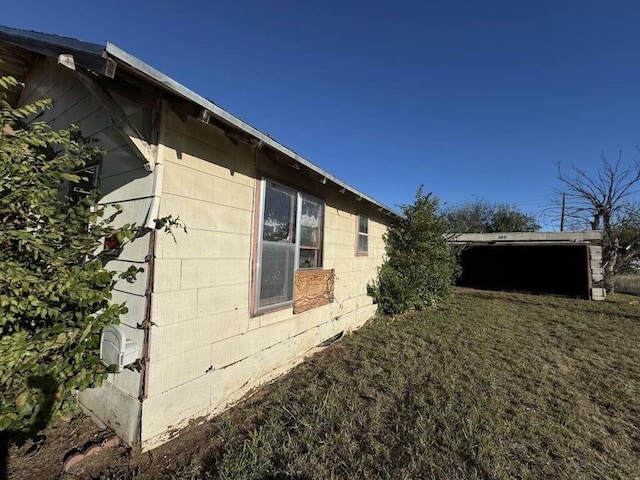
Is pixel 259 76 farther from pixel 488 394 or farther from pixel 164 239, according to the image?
pixel 488 394

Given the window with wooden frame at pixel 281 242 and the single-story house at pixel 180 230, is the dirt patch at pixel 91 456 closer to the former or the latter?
the single-story house at pixel 180 230

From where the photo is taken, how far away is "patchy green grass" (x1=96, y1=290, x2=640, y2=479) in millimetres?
2197

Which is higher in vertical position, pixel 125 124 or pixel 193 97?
pixel 193 97

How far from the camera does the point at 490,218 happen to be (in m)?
32.8

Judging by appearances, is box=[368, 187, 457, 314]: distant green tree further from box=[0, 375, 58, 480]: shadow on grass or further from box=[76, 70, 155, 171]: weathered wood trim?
box=[0, 375, 58, 480]: shadow on grass

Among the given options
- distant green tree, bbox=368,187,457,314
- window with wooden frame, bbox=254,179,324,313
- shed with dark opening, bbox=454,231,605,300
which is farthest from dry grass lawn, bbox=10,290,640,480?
shed with dark opening, bbox=454,231,605,300

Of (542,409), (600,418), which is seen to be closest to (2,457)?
(542,409)

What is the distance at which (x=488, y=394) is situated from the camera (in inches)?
130

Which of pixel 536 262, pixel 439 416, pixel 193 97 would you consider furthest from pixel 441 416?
pixel 536 262

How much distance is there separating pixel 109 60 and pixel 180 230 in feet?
4.14

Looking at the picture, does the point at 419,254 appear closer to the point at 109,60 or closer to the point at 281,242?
the point at 281,242

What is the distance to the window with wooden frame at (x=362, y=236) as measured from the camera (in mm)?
6441

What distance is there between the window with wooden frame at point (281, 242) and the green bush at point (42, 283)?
4.68 ft

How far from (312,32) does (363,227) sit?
4.71 m
